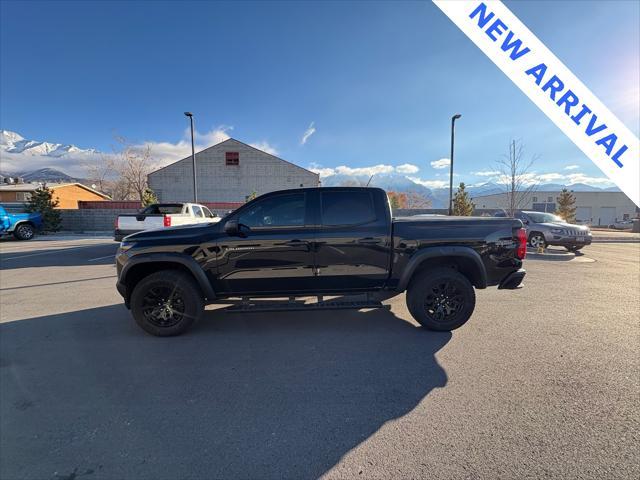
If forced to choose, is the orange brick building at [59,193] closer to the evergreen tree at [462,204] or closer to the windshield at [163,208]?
the windshield at [163,208]

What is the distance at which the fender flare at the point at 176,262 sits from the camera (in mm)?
3744

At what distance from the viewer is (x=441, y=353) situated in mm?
3369

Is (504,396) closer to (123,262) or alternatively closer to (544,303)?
(544,303)

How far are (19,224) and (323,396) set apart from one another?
20618 mm

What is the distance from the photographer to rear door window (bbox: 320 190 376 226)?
13.0ft

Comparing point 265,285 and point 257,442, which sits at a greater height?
point 265,285

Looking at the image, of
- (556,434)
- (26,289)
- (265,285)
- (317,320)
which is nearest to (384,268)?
(317,320)

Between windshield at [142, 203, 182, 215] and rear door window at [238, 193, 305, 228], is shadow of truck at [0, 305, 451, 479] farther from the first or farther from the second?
windshield at [142, 203, 182, 215]

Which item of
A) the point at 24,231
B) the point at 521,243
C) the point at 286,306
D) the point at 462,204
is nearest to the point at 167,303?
the point at 286,306

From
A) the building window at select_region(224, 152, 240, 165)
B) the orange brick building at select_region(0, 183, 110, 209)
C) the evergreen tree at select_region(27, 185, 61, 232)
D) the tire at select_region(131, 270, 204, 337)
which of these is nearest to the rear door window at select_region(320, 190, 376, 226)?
the tire at select_region(131, 270, 204, 337)

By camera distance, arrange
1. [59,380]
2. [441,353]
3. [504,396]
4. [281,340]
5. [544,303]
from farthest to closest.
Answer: [544,303] → [281,340] → [441,353] → [59,380] → [504,396]

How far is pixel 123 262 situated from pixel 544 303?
22.8 feet

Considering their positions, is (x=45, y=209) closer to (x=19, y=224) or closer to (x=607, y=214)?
(x=19, y=224)

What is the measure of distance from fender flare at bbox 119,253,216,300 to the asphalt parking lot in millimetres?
763
